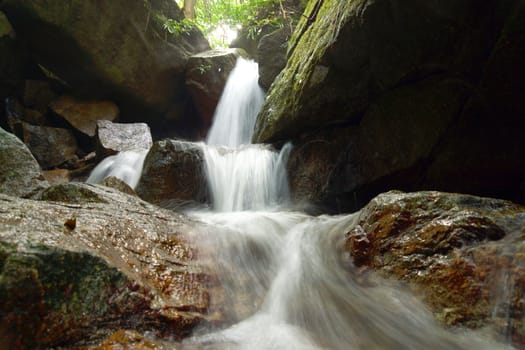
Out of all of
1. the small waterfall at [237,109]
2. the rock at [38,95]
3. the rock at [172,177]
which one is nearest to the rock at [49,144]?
the rock at [38,95]

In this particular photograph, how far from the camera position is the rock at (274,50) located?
835 cm

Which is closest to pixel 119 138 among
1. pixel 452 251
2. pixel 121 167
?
pixel 121 167

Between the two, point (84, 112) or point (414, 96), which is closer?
point (414, 96)

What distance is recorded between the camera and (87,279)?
1.42m

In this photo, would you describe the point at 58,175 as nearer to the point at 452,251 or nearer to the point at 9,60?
the point at 9,60

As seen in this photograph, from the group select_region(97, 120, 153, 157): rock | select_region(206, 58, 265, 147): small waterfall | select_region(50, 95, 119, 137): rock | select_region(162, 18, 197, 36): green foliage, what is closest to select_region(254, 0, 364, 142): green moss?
select_region(206, 58, 265, 147): small waterfall

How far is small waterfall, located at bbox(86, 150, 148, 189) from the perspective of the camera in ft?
20.2

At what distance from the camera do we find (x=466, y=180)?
12.3ft

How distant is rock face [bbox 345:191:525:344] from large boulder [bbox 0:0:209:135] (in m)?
8.59

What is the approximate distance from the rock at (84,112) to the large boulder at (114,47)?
0.37 m

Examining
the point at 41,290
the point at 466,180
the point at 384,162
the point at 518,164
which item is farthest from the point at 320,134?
the point at 41,290

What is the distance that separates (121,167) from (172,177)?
2084mm

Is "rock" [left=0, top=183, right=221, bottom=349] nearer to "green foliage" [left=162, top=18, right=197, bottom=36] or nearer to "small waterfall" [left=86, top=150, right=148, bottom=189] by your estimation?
"small waterfall" [left=86, top=150, right=148, bottom=189]

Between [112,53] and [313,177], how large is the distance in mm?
7130
